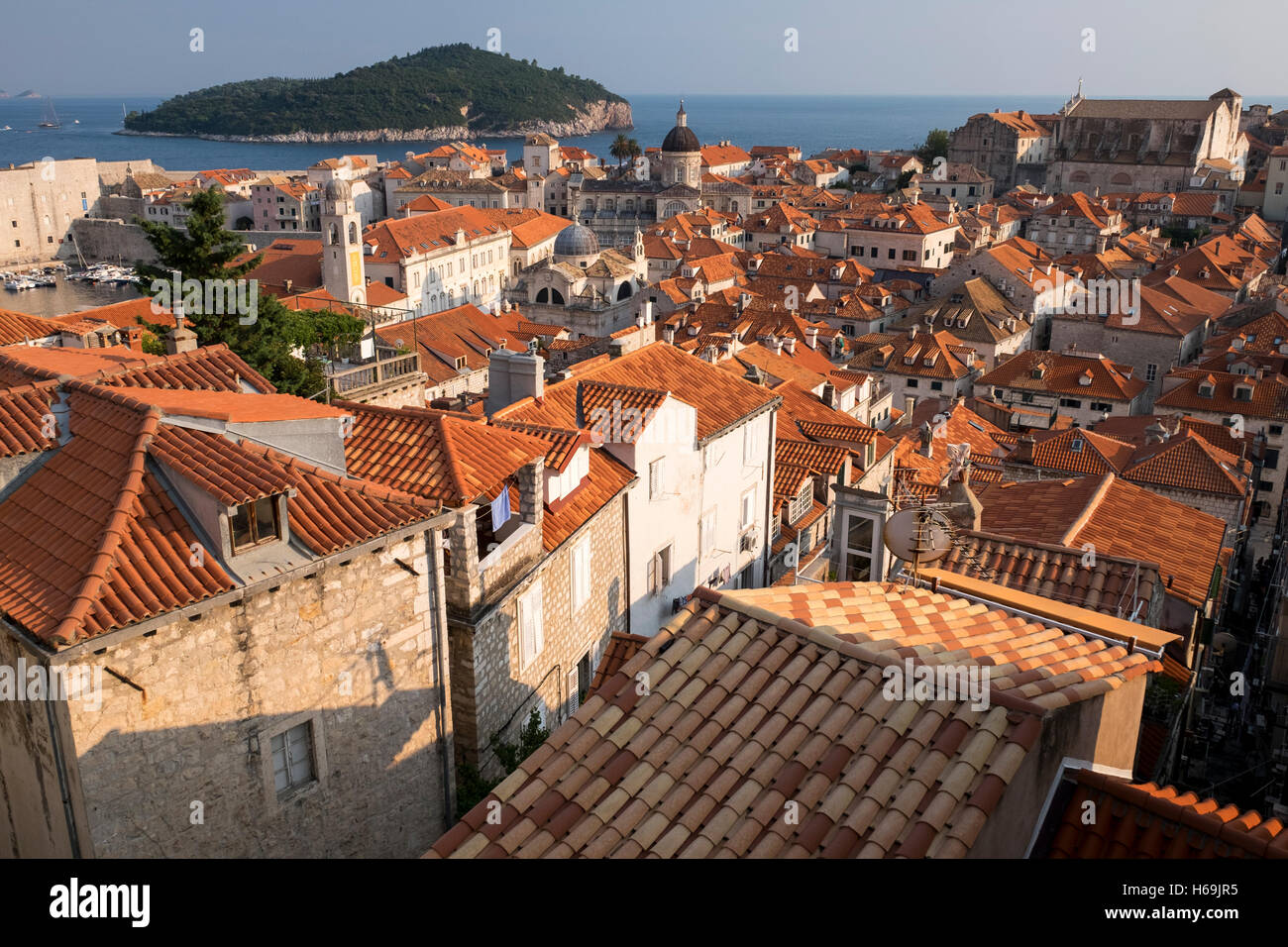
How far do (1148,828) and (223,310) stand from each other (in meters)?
19.2

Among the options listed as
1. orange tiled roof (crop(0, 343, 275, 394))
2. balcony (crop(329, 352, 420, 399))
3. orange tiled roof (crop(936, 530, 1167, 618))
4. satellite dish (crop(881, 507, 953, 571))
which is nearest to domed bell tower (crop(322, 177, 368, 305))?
balcony (crop(329, 352, 420, 399))

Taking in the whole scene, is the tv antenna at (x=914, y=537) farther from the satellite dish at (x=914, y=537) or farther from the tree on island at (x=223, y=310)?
the tree on island at (x=223, y=310)

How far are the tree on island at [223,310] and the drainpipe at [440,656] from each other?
10180mm

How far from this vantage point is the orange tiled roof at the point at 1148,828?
19.1ft

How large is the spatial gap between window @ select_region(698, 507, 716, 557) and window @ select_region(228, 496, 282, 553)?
9.85 m

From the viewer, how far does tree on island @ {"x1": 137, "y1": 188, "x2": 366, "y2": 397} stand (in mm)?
20281

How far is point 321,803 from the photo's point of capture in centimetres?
992

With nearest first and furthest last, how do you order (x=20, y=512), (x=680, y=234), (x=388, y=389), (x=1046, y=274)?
(x=20, y=512) < (x=388, y=389) < (x=1046, y=274) < (x=680, y=234)

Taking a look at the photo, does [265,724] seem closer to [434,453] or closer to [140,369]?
[434,453]

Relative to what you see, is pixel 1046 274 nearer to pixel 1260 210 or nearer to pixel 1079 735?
pixel 1260 210

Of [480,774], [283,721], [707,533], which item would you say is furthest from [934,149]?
[283,721]

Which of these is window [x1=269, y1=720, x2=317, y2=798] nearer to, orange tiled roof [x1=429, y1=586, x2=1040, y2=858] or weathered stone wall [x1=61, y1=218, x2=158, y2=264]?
orange tiled roof [x1=429, y1=586, x2=1040, y2=858]
